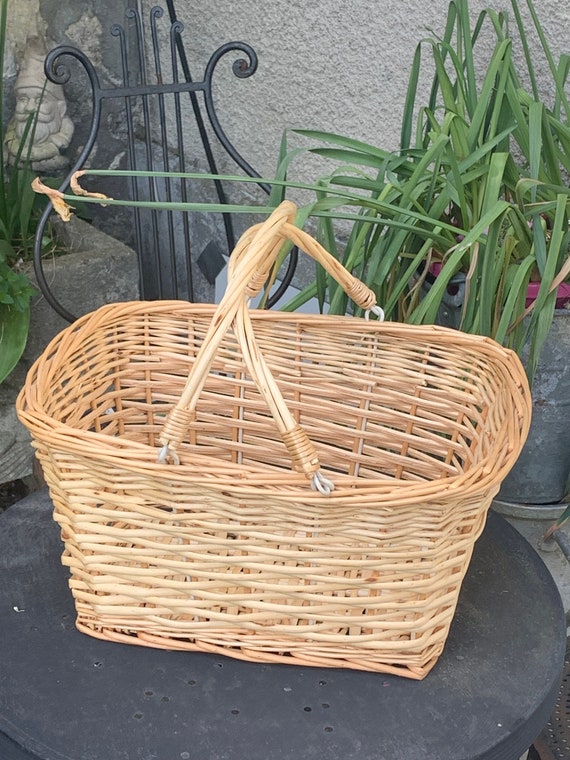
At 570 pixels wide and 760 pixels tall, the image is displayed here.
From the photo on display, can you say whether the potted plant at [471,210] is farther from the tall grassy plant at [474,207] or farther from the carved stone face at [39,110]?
the carved stone face at [39,110]

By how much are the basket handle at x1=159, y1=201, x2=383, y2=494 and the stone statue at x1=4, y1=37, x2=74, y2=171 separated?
1323mm

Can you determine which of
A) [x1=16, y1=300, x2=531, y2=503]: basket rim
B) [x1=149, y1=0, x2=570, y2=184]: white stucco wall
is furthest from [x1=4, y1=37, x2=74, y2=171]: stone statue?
[x1=16, y1=300, x2=531, y2=503]: basket rim

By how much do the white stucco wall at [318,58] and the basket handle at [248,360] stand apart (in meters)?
0.78

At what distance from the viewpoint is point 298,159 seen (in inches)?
77.8

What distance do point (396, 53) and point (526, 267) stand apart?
77 cm

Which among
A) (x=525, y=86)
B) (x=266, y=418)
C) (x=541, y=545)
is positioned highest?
(x=525, y=86)

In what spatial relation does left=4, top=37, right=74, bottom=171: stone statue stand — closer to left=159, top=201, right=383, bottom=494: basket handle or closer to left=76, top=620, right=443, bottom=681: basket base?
left=159, top=201, right=383, bottom=494: basket handle

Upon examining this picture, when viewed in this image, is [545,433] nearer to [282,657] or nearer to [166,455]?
[282,657]

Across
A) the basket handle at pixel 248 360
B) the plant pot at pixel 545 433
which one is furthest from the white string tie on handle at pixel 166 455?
the plant pot at pixel 545 433

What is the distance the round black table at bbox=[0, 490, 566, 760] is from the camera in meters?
0.83

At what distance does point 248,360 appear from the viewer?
32.8 inches

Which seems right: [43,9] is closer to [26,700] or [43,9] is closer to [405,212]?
[405,212]

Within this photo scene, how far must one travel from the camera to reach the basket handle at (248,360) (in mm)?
810

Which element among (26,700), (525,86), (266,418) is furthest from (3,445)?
(525,86)
